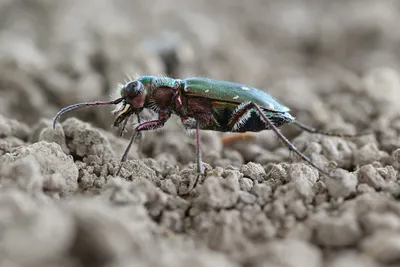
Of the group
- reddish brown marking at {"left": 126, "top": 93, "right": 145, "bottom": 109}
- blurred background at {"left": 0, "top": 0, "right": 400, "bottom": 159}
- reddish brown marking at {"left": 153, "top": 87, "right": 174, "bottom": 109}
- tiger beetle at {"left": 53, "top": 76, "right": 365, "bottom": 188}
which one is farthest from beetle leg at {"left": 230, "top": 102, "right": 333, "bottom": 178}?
blurred background at {"left": 0, "top": 0, "right": 400, "bottom": 159}

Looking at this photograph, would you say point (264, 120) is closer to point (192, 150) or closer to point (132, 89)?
point (192, 150)

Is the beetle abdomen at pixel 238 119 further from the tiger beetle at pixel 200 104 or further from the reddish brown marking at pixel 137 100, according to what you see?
the reddish brown marking at pixel 137 100

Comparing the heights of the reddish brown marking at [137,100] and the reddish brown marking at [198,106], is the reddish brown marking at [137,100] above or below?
above

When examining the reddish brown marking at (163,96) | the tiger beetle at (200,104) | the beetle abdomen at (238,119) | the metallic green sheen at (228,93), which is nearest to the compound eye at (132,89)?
the tiger beetle at (200,104)

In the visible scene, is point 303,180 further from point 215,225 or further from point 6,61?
point 6,61

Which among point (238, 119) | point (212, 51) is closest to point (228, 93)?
point (238, 119)

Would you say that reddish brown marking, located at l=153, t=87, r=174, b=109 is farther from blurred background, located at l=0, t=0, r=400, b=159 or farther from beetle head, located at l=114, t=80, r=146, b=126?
blurred background, located at l=0, t=0, r=400, b=159

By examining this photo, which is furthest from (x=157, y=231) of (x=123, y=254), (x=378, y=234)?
(x=378, y=234)
